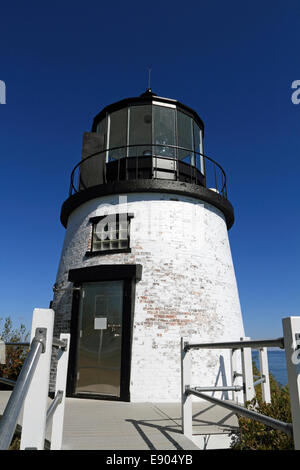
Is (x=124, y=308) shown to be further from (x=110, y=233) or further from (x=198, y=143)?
(x=198, y=143)

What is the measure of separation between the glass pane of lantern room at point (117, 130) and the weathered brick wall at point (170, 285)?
8.28 feet

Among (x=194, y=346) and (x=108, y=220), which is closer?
(x=194, y=346)

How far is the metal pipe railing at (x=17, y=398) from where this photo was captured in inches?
44.1

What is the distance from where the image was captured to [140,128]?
388 inches

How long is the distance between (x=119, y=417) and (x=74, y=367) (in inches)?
101

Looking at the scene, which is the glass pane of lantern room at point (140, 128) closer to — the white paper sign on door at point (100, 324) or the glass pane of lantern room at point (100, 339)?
the glass pane of lantern room at point (100, 339)

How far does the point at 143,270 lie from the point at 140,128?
477cm

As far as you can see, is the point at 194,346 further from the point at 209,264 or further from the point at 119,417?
the point at 209,264

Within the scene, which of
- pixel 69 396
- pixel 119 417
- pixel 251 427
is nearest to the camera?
pixel 251 427

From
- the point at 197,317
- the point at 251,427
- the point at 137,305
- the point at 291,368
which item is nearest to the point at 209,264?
the point at 197,317

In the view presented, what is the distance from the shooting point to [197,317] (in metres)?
7.39

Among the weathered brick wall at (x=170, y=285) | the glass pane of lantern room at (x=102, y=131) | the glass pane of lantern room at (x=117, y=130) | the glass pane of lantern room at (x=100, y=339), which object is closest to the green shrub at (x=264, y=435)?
the weathered brick wall at (x=170, y=285)

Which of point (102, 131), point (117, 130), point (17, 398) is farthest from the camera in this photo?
point (117, 130)

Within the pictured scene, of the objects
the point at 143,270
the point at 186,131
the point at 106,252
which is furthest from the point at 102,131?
the point at 143,270
